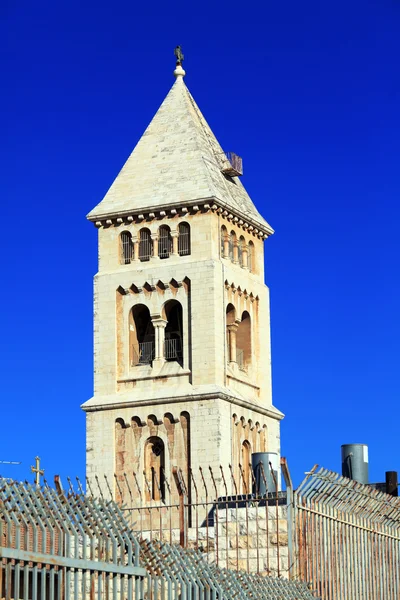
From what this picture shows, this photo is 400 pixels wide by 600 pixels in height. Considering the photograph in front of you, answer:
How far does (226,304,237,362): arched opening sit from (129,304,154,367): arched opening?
10.2 feet

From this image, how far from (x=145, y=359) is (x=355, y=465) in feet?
67.6

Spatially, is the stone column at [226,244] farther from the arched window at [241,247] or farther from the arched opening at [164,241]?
the arched opening at [164,241]

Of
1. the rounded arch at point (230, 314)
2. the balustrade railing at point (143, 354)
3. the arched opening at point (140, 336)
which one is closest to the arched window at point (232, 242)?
the rounded arch at point (230, 314)

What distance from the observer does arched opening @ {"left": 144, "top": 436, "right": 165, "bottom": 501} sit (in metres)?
57.6

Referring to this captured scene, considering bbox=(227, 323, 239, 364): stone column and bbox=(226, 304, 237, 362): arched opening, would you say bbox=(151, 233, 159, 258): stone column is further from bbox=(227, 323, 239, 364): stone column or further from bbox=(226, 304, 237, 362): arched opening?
bbox=(227, 323, 239, 364): stone column

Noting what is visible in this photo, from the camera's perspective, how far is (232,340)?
60281 mm

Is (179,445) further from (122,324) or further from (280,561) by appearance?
(280,561)

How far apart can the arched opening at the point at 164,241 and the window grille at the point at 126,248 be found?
140 centimetres

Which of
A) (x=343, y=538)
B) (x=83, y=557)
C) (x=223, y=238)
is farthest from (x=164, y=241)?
(x=83, y=557)

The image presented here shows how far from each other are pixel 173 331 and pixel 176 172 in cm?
657

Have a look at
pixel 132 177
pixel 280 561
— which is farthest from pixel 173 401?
pixel 280 561

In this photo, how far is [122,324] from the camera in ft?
199

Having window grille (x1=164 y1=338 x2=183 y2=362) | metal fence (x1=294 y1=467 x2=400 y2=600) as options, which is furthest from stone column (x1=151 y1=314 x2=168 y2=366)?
metal fence (x1=294 y1=467 x2=400 y2=600)

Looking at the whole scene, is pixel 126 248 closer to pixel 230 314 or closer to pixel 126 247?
pixel 126 247
